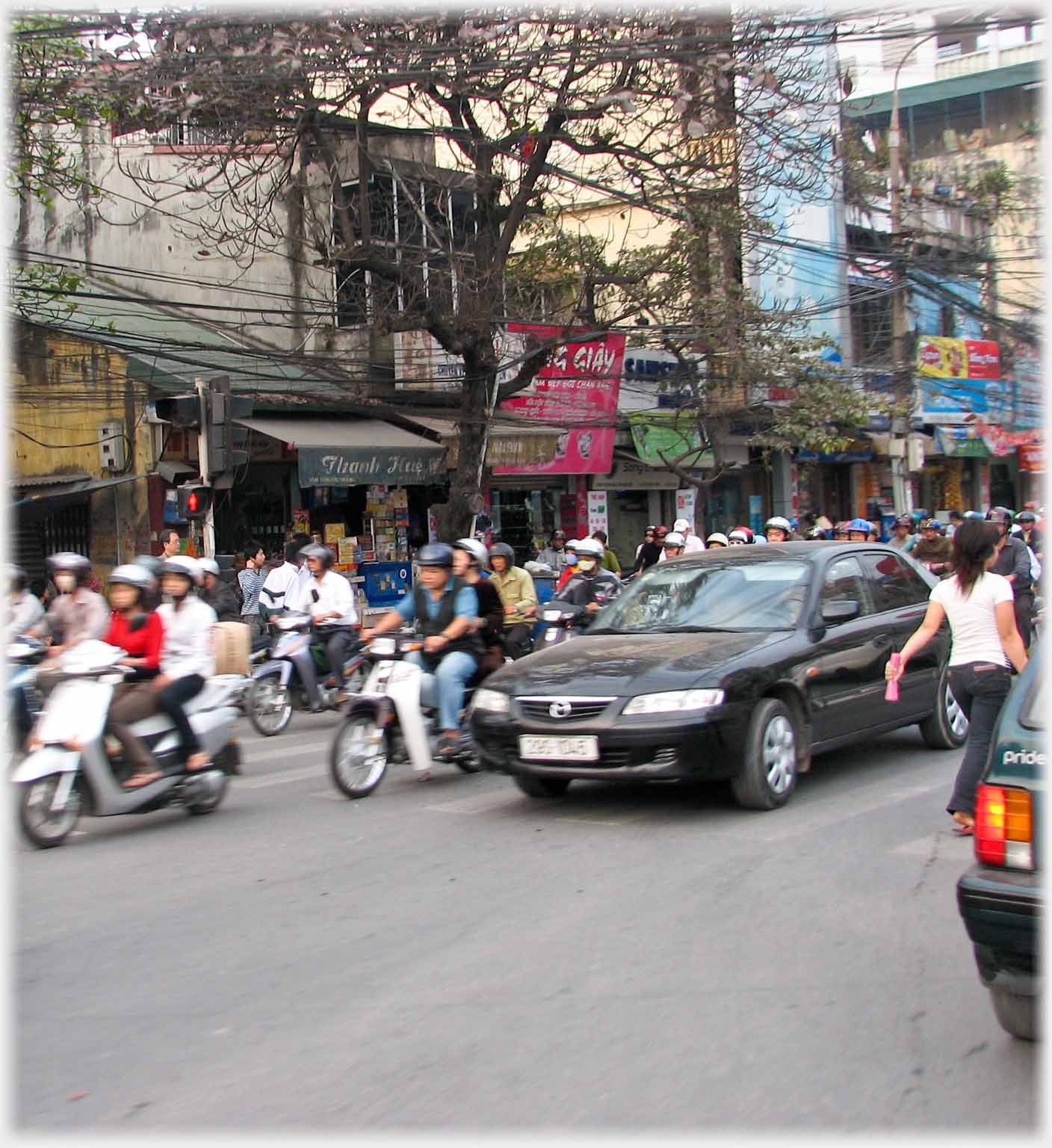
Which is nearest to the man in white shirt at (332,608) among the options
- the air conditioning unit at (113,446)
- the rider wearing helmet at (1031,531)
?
the air conditioning unit at (113,446)

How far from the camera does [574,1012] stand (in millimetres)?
4258

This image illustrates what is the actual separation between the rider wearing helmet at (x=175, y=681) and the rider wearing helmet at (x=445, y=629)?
124 cm

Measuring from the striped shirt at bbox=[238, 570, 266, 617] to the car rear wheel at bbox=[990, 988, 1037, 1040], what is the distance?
536 inches

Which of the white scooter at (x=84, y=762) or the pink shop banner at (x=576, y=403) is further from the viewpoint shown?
the pink shop banner at (x=576, y=403)

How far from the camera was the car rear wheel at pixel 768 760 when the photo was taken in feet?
23.1

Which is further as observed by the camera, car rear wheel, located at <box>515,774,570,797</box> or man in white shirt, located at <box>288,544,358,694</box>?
man in white shirt, located at <box>288,544,358,694</box>

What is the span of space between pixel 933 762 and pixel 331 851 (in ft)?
14.4

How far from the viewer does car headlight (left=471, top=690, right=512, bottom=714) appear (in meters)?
7.29

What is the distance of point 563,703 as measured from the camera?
7012 millimetres

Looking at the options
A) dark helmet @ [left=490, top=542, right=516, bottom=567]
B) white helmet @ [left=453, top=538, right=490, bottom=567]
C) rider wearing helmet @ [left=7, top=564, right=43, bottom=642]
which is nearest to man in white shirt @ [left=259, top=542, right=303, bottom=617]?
dark helmet @ [left=490, top=542, right=516, bottom=567]

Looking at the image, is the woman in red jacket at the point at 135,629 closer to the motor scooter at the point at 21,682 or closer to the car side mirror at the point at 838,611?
the motor scooter at the point at 21,682

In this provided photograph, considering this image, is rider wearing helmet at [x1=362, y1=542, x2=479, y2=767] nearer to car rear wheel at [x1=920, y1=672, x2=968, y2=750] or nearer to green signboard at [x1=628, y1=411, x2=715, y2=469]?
car rear wheel at [x1=920, y1=672, x2=968, y2=750]

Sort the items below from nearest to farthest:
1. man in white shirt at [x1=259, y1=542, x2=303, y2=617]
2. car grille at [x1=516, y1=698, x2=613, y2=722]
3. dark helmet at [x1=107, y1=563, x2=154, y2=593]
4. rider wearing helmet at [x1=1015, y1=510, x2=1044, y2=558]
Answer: car grille at [x1=516, y1=698, x2=613, y2=722], dark helmet at [x1=107, y1=563, x2=154, y2=593], man in white shirt at [x1=259, y1=542, x2=303, y2=617], rider wearing helmet at [x1=1015, y1=510, x2=1044, y2=558]

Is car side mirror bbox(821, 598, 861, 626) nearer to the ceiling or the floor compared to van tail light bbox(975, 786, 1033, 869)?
nearer to the ceiling
